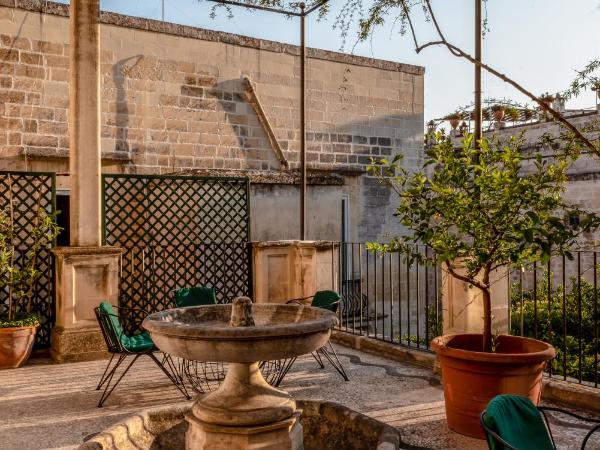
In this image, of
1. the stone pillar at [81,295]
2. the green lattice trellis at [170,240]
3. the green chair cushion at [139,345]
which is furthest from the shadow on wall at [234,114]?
the green chair cushion at [139,345]

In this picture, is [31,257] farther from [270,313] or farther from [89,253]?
[270,313]

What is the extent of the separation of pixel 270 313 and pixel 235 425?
1097 mm

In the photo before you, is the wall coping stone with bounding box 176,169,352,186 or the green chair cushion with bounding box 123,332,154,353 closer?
the green chair cushion with bounding box 123,332,154,353

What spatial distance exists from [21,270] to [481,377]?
5.07 m

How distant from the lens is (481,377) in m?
3.71

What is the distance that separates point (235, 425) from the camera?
3.23m

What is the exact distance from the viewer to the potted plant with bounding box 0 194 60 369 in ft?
19.4

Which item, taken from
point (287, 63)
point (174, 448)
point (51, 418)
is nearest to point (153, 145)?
point (287, 63)

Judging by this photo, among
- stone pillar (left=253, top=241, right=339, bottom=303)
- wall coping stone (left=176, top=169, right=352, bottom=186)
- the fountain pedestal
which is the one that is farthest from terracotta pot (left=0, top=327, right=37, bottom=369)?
wall coping stone (left=176, top=169, right=352, bottom=186)

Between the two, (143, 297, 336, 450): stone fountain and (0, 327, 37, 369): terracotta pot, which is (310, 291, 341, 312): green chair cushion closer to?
(143, 297, 336, 450): stone fountain

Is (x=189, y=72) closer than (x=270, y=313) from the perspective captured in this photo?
No

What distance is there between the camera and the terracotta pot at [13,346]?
5895 millimetres

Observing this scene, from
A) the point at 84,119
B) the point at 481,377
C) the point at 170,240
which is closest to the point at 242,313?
the point at 481,377

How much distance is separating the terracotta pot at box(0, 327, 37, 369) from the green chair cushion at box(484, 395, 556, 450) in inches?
199
